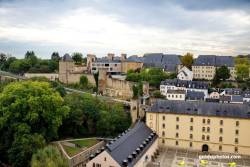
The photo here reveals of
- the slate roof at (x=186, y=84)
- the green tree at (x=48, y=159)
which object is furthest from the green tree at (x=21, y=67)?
the green tree at (x=48, y=159)

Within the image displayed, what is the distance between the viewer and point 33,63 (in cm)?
8488

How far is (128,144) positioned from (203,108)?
13540 millimetres

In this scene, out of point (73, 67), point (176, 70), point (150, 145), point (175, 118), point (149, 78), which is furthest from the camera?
point (176, 70)

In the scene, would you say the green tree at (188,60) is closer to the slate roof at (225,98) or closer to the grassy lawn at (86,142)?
the slate roof at (225,98)

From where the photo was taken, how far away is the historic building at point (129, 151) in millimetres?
29156

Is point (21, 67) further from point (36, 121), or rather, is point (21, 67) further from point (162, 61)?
point (36, 121)

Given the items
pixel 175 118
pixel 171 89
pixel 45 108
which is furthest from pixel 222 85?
pixel 45 108

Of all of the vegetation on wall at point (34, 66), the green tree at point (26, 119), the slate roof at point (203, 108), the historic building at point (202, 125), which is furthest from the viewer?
the vegetation on wall at point (34, 66)

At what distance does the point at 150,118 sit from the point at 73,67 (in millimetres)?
31977

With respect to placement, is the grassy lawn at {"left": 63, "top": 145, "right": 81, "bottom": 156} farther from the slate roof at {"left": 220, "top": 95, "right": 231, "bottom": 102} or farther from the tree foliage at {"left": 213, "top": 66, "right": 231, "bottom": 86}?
the tree foliage at {"left": 213, "top": 66, "right": 231, "bottom": 86}

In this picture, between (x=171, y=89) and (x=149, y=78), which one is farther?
(x=149, y=78)

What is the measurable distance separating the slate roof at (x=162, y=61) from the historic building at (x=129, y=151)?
40.6 meters

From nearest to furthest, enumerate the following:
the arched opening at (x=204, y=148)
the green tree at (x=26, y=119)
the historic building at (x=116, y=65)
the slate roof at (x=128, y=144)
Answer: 1. the slate roof at (x=128, y=144)
2. the green tree at (x=26, y=119)
3. the arched opening at (x=204, y=148)
4. the historic building at (x=116, y=65)

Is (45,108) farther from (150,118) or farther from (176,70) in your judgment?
(176,70)
